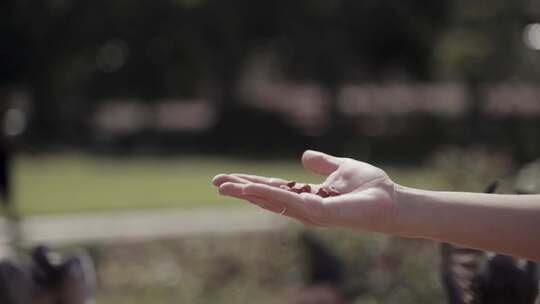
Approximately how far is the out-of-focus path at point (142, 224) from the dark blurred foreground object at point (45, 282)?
19.0 feet

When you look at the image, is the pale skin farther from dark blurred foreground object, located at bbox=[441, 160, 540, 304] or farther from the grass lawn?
the grass lawn

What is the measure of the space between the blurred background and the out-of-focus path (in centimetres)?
5

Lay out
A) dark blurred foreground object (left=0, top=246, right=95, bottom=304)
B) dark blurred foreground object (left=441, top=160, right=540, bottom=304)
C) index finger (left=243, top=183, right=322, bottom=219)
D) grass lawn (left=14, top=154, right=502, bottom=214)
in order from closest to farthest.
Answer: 1. index finger (left=243, top=183, right=322, bottom=219)
2. dark blurred foreground object (left=441, top=160, right=540, bottom=304)
3. dark blurred foreground object (left=0, top=246, right=95, bottom=304)
4. grass lawn (left=14, top=154, right=502, bottom=214)

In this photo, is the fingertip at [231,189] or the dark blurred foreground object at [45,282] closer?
the fingertip at [231,189]

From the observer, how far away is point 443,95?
3359 centimetres

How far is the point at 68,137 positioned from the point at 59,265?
26.8 meters

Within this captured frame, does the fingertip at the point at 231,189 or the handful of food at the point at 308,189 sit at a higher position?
the fingertip at the point at 231,189

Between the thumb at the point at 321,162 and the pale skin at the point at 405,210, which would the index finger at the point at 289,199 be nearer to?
the pale skin at the point at 405,210

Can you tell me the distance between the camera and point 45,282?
10.8 ft

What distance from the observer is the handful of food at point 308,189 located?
2145 millimetres

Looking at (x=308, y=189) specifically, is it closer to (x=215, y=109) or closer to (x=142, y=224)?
(x=142, y=224)

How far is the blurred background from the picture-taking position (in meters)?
10.2

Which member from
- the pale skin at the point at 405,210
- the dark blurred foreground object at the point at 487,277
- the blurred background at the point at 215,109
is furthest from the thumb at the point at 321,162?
the blurred background at the point at 215,109

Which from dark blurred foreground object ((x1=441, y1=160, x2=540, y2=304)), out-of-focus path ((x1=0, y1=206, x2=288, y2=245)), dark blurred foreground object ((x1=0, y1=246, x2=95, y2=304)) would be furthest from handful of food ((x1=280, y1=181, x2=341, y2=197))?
out-of-focus path ((x1=0, y1=206, x2=288, y2=245))
